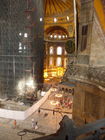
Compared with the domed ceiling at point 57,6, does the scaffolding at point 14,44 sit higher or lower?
lower

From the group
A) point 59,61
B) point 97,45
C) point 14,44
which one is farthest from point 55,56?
point 97,45

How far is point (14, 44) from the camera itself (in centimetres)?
1995

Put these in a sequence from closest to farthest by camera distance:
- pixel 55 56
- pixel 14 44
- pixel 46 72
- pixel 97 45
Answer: pixel 97 45 → pixel 14 44 → pixel 46 72 → pixel 55 56

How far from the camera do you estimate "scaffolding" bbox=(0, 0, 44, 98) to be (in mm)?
19469

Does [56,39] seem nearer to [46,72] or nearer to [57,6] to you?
[57,6]

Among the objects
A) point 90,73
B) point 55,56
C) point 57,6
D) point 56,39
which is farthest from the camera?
point 55,56

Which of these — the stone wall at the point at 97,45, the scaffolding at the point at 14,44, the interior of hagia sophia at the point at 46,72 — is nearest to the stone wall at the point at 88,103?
the interior of hagia sophia at the point at 46,72

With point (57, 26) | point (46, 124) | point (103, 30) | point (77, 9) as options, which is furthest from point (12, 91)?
point (57, 26)

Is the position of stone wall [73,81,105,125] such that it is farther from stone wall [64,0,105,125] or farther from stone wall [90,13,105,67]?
stone wall [90,13,105,67]

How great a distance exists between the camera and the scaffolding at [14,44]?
1947 cm

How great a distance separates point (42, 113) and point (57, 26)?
26600mm

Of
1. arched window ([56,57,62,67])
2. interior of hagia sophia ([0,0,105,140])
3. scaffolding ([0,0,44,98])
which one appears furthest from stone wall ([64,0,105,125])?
arched window ([56,57,62,67])

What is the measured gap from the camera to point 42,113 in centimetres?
1664

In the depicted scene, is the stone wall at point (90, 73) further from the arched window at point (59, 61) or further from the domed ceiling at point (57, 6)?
the arched window at point (59, 61)
